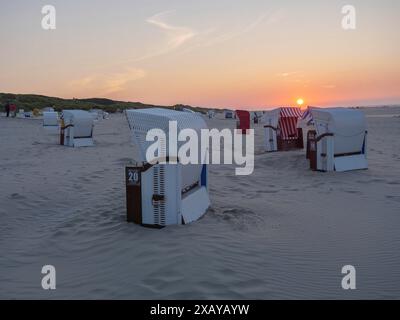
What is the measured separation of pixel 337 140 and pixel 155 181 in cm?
698

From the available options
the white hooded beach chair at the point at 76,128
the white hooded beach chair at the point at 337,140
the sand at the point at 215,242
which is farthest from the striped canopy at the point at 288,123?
the white hooded beach chair at the point at 76,128

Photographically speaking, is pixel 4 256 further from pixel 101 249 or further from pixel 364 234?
pixel 364 234

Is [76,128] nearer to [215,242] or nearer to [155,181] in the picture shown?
[155,181]

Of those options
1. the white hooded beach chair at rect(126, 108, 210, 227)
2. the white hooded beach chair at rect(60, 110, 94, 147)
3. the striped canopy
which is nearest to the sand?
the white hooded beach chair at rect(126, 108, 210, 227)

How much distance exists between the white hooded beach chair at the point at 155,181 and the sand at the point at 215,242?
0.67 ft

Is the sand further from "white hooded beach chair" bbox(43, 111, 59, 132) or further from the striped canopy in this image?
"white hooded beach chair" bbox(43, 111, 59, 132)

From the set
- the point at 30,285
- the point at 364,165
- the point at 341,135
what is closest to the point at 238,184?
the point at 341,135

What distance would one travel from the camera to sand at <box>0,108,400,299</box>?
415 centimetres

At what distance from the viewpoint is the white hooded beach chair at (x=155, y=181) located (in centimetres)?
562

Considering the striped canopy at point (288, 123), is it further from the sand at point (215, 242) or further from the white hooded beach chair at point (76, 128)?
the white hooded beach chair at point (76, 128)

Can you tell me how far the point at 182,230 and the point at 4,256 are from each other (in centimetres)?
235

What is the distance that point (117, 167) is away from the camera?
1214 centimetres

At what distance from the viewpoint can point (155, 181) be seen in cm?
569

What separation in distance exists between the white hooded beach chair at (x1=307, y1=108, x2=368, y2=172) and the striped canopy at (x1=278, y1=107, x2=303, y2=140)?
4792 mm
